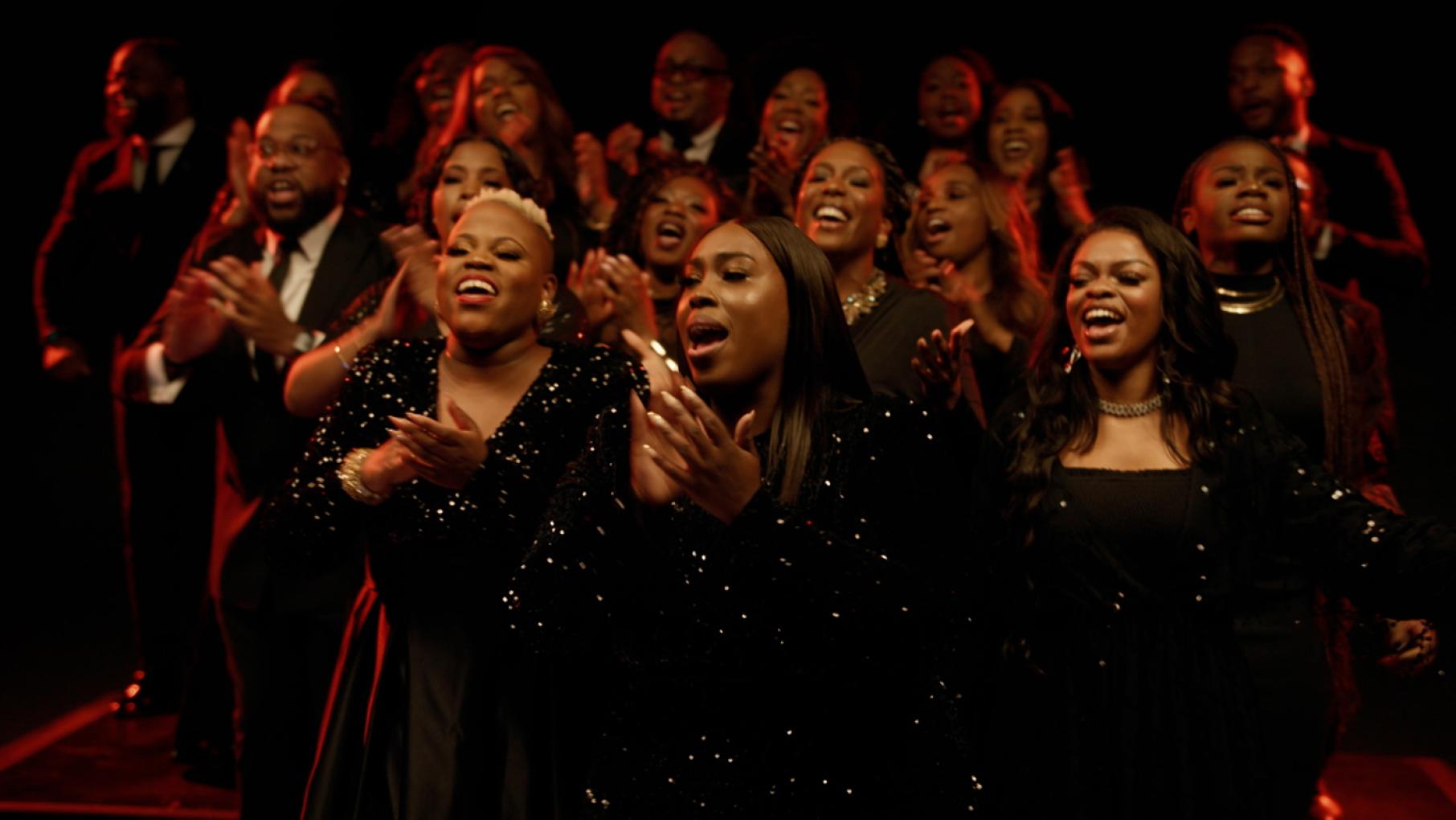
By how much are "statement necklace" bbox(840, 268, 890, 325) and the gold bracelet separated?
4.01 feet

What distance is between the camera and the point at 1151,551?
2.49 meters

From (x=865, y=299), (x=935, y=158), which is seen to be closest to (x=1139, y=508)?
(x=865, y=299)

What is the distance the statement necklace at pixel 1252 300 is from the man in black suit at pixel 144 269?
3.16m

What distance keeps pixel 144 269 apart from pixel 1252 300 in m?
3.53

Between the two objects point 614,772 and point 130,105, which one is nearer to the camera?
point 614,772

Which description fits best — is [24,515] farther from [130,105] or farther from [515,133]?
[515,133]

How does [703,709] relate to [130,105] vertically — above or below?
below

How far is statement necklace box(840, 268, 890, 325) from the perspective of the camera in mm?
3375

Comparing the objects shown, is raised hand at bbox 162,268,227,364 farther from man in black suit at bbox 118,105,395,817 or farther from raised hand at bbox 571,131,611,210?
raised hand at bbox 571,131,611,210

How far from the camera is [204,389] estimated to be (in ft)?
12.6

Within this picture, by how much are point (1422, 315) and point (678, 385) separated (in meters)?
5.00

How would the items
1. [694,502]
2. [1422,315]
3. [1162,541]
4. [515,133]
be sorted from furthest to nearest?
[1422,315] < [515,133] < [1162,541] < [694,502]

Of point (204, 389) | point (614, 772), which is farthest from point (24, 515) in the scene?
point (614, 772)

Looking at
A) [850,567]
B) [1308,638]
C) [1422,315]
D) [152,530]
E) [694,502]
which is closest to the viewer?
[850,567]
